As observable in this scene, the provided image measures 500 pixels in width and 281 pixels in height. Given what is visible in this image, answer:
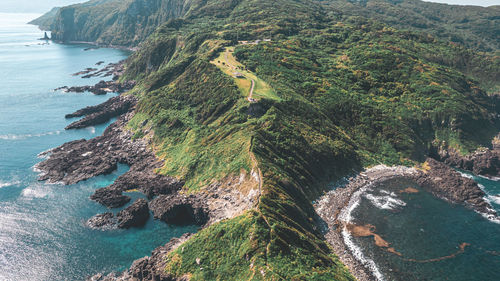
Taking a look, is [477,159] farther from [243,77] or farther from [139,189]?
[139,189]

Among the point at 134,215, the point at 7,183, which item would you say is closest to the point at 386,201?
the point at 134,215

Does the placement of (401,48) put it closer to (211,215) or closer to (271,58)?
(271,58)

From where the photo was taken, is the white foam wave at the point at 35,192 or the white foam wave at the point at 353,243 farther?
the white foam wave at the point at 35,192

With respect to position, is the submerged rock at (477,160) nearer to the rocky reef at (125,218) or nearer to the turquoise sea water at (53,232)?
the turquoise sea water at (53,232)

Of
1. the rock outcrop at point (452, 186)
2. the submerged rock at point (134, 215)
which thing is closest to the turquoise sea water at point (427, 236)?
the rock outcrop at point (452, 186)

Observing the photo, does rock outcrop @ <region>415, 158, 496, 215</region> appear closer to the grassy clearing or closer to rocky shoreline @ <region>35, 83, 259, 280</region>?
the grassy clearing

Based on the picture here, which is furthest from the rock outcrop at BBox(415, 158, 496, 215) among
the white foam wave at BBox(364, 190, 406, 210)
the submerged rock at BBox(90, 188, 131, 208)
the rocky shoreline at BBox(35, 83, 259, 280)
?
the submerged rock at BBox(90, 188, 131, 208)

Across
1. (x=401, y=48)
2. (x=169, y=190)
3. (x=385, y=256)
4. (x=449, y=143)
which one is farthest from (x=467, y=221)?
(x=401, y=48)
